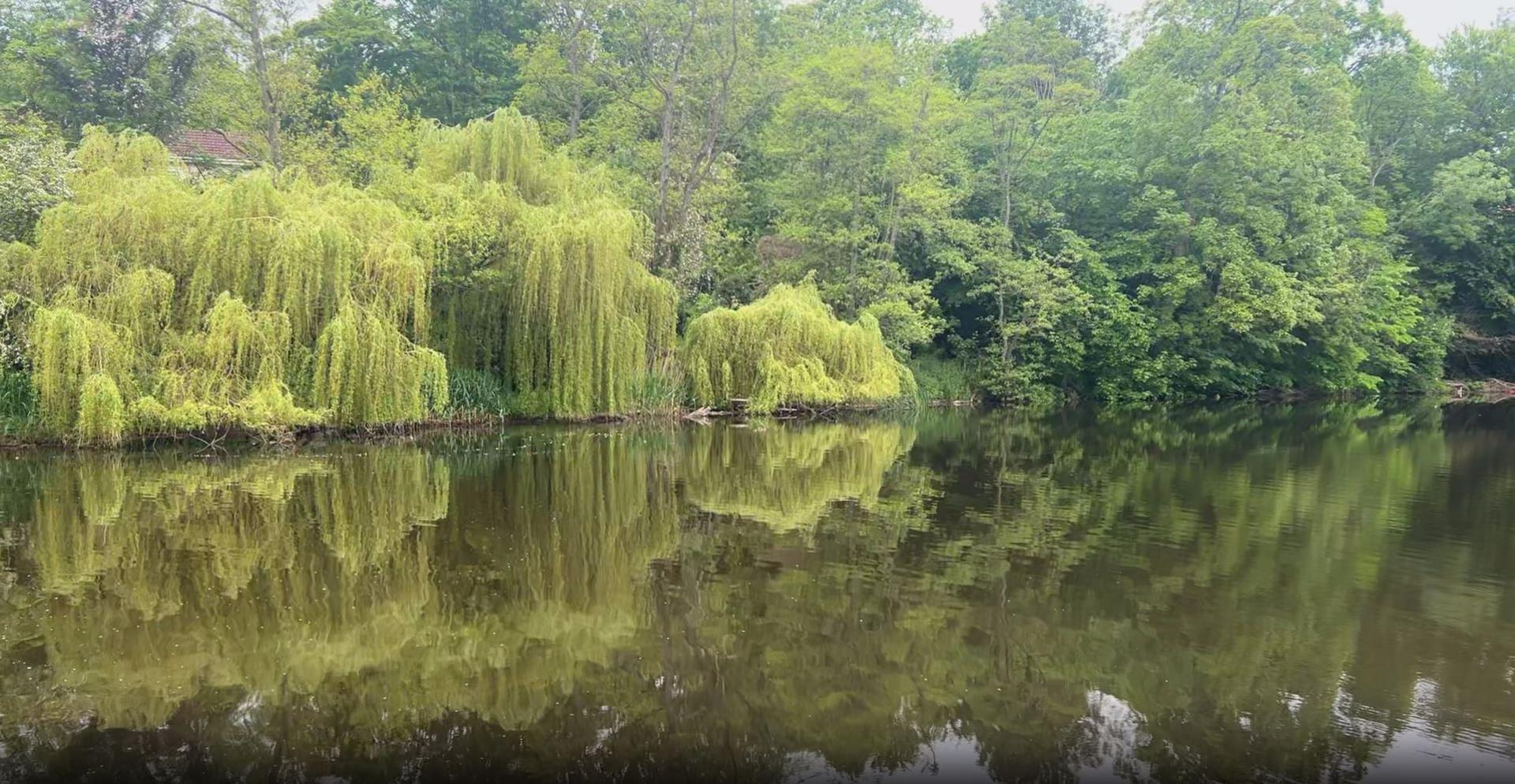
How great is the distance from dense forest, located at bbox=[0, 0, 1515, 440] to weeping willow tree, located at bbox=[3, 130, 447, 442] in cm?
6

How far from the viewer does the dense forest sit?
14602 mm

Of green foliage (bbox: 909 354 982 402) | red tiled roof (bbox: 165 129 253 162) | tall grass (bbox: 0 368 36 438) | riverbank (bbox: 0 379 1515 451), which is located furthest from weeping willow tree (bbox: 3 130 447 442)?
green foliage (bbox: 909 354 982 402)

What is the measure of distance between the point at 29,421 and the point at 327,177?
10.3 m

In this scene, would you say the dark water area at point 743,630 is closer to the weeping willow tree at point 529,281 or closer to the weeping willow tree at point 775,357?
the weeping willow tree at point 529,281

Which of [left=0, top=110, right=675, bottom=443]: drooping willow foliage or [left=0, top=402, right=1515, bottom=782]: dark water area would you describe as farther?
[left=0, top=110, right=675, bottom=443]: drooping willow foliage

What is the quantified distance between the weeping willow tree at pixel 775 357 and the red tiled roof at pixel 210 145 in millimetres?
14606

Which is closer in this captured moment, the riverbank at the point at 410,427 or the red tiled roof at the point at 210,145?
the riverbank at the point at 410,427

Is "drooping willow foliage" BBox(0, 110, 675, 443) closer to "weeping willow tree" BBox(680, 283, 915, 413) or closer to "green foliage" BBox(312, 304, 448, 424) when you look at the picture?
"green foliage" BBox(312, 304, 448, 424)

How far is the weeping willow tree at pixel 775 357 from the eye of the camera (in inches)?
835

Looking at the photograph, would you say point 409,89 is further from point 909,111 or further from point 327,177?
point 909,111

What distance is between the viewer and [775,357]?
21594 millimetres

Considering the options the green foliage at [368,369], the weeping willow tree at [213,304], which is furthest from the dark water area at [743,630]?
the green foliage at [368,369]

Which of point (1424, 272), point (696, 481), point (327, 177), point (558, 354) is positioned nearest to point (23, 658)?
point (696, 481)

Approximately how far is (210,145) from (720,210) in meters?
18.1
